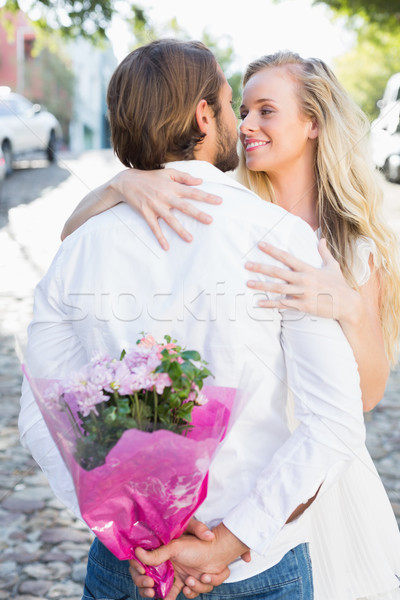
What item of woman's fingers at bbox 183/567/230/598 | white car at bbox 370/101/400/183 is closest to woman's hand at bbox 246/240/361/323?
woman's fingers at bbox 183/567/230/598

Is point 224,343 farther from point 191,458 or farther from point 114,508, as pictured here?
point 114,508

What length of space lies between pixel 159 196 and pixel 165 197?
2 centimetres

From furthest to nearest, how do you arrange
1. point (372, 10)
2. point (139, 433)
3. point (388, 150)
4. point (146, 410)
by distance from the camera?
point (372, 10) → point (388, 150) → point (146, 410) → point (139, 433)

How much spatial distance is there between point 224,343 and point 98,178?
43.6 ft

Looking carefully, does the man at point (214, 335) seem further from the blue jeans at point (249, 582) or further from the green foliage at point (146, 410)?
the green foliage at point (146, 410)

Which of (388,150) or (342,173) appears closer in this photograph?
(342,173)

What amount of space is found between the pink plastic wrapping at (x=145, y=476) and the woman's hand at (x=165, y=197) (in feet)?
1.31

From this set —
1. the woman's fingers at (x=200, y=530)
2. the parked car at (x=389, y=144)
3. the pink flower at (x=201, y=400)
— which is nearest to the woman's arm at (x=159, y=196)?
the pink flower at (x=201, y=400)

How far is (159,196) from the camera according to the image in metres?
1.62

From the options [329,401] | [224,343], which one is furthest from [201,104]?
[329,401]

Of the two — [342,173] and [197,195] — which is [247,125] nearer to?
[342,173]

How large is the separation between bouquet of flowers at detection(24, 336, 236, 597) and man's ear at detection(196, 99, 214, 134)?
0.61m

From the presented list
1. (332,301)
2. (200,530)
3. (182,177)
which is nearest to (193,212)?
(182,177)

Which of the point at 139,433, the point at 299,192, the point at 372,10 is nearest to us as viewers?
the point at 139,433
